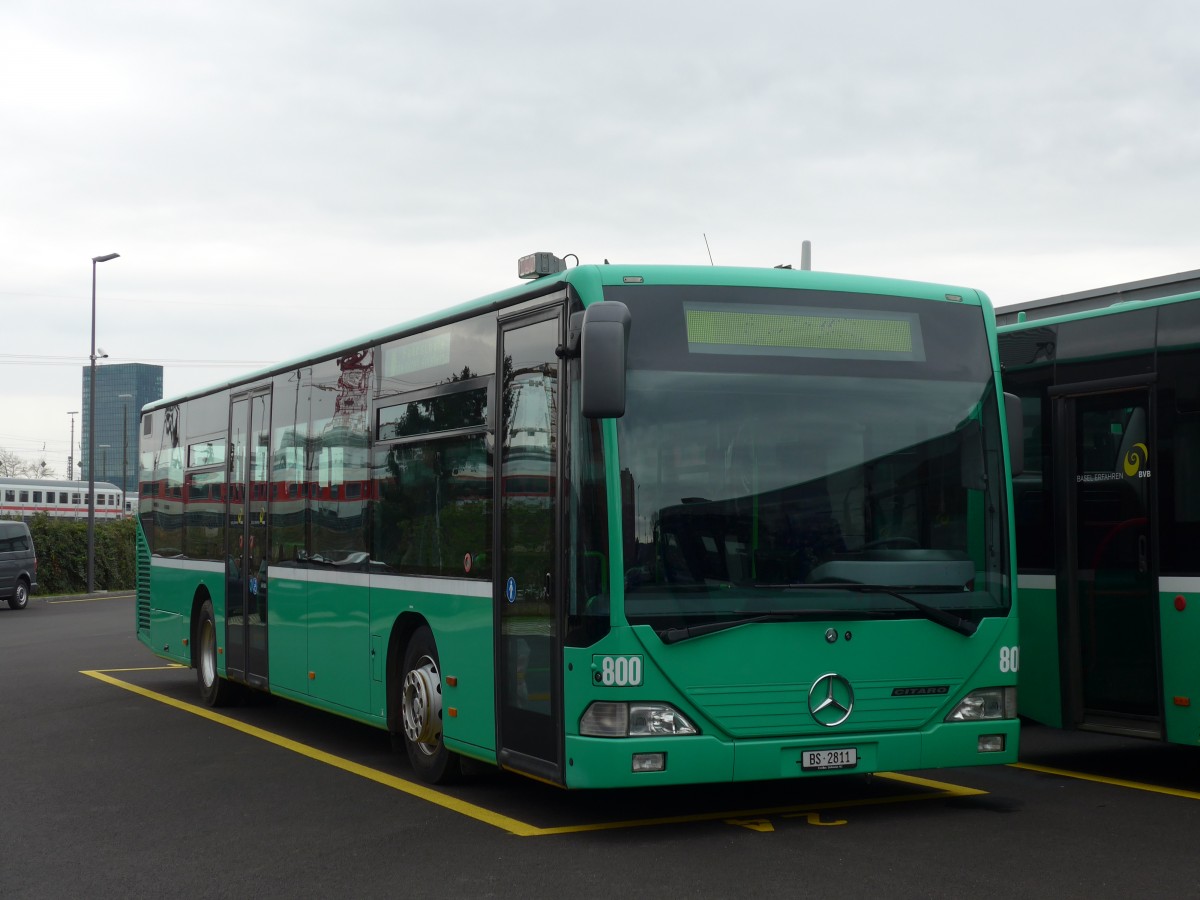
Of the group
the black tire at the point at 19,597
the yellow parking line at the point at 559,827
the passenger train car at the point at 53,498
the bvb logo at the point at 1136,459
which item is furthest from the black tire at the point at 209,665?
the passenger train car at the point at 53,498

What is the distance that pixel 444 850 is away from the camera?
25.5 feet

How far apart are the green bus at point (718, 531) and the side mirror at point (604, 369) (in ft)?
0.03

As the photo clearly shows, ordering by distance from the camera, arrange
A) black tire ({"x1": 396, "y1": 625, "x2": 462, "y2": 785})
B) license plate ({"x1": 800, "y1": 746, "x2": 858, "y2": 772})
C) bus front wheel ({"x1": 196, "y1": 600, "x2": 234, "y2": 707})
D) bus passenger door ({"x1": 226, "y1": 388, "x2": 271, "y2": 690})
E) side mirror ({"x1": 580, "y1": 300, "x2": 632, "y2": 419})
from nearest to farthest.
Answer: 1. side mirror ({"x1": 580, "y1": 300, "x2": 632, "y2": 419})
2. license plate ({"x1": 800, "y1": 746, "x2": 858, "y2": 772})
3. black tire ({"x1": 396, "y1": 625, "x2": 462, "y2": 785})
4. bus passenger door ({"x1": 226, "y1": 388, "x2": 271, "y2": 690})
5. bus front wheel ({"x1": 196, "y1": 600, "x2": 234, "y2": 707})

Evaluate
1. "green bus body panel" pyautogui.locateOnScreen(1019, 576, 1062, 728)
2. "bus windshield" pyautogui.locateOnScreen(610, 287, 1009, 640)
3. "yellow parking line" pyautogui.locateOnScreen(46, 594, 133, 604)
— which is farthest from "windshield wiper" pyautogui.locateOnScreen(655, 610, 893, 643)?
"yellow parking line" pyautogui.locateOnScreen(46, 594, 133, 604)

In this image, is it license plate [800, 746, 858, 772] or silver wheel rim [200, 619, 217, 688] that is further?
silver wheel rim [200, 619, 217, 688]

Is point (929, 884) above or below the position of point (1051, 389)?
below

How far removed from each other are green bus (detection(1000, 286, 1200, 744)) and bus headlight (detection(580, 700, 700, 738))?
3.34 metres

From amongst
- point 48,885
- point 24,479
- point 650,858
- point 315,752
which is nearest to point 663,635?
point 650,858

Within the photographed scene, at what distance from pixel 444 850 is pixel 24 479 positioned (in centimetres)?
7411

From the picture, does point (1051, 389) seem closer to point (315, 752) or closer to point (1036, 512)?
point (1036, 512)

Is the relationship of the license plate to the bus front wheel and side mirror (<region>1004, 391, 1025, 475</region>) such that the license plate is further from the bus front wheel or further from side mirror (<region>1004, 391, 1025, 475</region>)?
the bus front wheel

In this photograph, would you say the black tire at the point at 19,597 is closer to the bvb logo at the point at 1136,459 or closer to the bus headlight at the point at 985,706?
the bvb logo at the point at 1136,459

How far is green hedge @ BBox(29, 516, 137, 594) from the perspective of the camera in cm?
4497

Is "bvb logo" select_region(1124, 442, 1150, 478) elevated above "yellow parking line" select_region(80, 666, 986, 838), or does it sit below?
above
